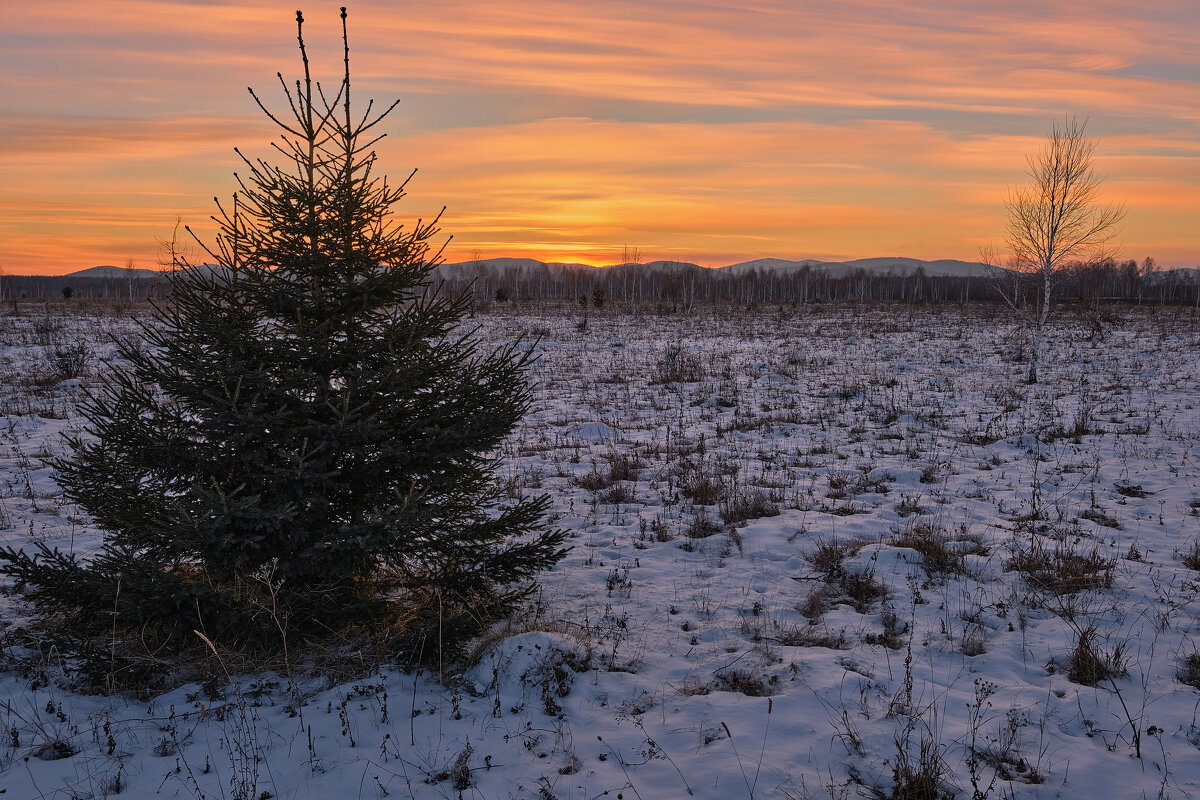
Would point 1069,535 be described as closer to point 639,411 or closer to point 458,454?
point 458,454

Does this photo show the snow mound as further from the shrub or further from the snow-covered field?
the shrub

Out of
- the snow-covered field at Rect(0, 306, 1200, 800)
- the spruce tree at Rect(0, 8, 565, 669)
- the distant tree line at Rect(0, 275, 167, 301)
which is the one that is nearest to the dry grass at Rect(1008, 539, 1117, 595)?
the snow-covered field at Rect(0, 306, 1200, 800)

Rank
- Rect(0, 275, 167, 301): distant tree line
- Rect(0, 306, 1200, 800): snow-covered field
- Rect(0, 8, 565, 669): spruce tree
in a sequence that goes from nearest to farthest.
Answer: Rect(0, 306, 1200, 800): snow-covered field → Rect(0, 8, 565, 669): spruce tree → Rect(0, 275, 167, 301): distant tree line

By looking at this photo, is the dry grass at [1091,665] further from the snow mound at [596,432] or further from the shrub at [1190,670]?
the snow mound at [596,432]

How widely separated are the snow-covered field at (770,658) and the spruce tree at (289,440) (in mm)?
549

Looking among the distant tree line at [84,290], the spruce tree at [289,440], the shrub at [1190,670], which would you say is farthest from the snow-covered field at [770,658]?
the distant tree line at [84,290]

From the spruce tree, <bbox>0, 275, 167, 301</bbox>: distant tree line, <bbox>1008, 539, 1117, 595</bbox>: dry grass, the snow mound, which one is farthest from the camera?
<bbox>0, 275, 167, 301</bbox>: distant tree line

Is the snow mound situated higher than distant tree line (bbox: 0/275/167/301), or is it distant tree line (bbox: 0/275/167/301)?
distant tree line (bbox: 0/275/167/301)

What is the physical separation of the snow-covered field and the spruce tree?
0.55m

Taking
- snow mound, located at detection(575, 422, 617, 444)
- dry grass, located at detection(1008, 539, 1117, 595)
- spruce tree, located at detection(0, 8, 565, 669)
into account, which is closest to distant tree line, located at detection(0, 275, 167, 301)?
snow mound, located at detection(575, 422, 617, 444)

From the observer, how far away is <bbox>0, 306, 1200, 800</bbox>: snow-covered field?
11.4 feet

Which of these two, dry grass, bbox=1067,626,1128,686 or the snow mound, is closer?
dry grass, bbox=1067,626,1128,686

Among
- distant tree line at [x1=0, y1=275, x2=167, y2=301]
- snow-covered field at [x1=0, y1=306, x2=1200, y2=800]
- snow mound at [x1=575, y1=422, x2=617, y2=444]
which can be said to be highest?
distant tree line at [x1=0, y1=275, x2=167, y2=301]

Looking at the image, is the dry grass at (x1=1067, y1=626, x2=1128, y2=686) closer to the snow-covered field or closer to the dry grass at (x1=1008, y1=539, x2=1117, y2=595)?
the snow-covered field
